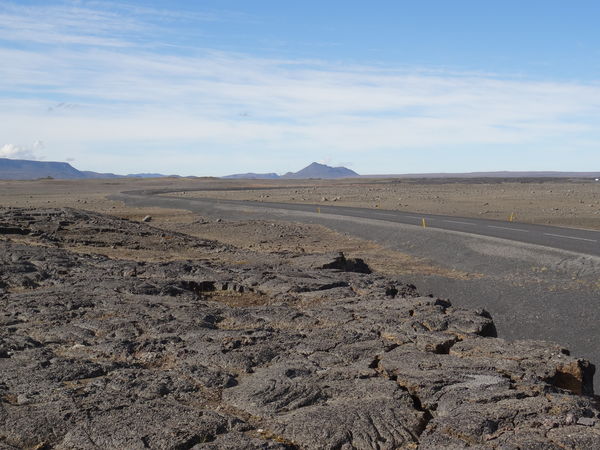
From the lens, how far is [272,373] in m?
6.63

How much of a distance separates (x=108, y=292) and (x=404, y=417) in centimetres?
588

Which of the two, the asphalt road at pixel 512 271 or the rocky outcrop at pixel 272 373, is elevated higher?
the rocky outcrop at pixel 272 373

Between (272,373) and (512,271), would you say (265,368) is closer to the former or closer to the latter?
(272,373)

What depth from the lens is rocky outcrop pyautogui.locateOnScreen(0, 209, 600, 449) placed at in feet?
17.5

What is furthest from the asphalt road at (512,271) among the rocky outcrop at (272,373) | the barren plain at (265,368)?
the rocky outcrop at (272,373)

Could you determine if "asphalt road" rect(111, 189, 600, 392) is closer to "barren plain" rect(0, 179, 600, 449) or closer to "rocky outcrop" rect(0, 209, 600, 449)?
"barren plain" rect(0, 179, 600, 449)

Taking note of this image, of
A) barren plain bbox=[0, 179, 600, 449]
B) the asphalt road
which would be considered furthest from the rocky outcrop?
the asphalt road

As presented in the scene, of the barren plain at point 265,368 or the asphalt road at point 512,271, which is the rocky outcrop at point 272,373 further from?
the asphalt road at point 512,271

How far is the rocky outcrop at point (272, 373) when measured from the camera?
17.5 feet

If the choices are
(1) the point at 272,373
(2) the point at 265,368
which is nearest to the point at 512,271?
(2) the point at 265,368

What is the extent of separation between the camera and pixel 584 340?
12.1 meters

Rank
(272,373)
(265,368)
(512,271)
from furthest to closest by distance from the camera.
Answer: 1. (512,271)
2. (265,368)
3. (272,373)

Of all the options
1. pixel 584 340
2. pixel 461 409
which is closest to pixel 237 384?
pixel 461 409

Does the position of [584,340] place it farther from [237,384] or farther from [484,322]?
[237,384]
